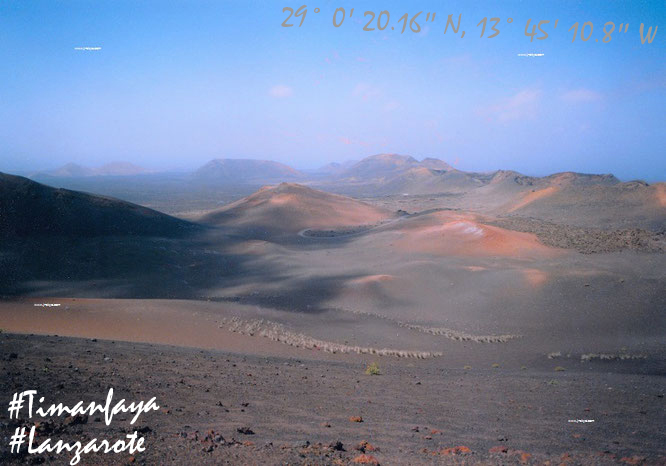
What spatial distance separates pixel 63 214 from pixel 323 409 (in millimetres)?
29236

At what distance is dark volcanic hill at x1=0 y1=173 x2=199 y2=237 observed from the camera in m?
26.9

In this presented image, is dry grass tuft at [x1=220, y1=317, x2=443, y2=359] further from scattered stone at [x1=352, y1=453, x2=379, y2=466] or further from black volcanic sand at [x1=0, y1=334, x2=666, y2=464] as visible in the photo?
scattered stone at [x1=352, y1=453, x2=379, y2=466]

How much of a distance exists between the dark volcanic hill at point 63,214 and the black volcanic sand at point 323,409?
21754 mm

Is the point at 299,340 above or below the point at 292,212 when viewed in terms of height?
below

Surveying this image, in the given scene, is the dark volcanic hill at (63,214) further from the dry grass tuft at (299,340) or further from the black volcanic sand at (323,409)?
the black volcanic sand at (323,409)

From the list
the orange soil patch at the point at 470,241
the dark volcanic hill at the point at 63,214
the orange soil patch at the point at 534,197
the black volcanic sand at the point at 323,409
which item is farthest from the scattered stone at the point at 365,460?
the orange soil patch at the point at 534,197

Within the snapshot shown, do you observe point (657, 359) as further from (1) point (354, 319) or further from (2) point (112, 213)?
(2) point (112, 213)

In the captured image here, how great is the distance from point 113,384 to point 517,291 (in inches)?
737

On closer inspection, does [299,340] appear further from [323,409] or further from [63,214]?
[63,214]

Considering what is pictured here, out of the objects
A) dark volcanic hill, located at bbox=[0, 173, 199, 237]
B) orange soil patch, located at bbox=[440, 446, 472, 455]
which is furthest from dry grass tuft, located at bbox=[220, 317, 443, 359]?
dark volcanic hill, located at bbox=[0, 173, 199, 237]

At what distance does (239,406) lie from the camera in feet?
21.6

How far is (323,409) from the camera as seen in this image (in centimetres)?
701

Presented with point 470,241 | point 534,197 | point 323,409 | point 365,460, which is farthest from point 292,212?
point 365,460

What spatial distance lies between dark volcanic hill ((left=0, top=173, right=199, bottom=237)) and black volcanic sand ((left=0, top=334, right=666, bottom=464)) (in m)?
21.8
